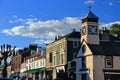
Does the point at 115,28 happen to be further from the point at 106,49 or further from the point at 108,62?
the point at 108,62

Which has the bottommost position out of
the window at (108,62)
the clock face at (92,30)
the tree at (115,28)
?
the window at (108,62)

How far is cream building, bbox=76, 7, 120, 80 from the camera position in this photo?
61.4 m

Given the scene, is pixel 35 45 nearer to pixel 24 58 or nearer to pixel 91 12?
pixel 24 58

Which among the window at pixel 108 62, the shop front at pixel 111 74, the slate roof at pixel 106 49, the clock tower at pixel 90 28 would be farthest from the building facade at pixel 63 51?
the window at pixel 108 62

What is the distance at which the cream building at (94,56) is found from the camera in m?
61.4

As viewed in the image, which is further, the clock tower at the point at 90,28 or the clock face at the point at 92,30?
the clock face at the point at 92,30

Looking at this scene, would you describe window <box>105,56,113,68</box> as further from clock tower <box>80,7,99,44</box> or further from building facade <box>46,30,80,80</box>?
building facade <box>46,30,80,80</box>

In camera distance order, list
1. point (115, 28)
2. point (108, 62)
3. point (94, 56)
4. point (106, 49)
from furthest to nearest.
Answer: point (115, 28)
point (106, 49)
point (108, 62)
point (94, 56)

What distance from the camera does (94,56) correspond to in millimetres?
61094

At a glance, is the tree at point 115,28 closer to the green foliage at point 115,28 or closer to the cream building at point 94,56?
the green foliage at point 115,28

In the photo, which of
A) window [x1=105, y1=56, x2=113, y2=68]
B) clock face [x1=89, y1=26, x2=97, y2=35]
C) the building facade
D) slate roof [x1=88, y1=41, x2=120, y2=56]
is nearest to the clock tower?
clock face [x1=89, y1=26, x2=97, y2=35]

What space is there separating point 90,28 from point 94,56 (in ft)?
26.3

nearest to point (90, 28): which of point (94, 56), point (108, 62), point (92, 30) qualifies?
point (92, 30)

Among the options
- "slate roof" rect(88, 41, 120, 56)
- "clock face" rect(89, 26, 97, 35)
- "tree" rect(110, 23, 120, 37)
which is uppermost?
"tree" rect(110, 23, 120, 37)
